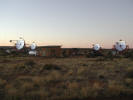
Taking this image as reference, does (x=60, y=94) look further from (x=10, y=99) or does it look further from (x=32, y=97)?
(x=10, y=99)

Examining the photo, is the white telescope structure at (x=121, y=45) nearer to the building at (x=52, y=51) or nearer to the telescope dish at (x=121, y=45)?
the telescope dish at (x=121, y=45)

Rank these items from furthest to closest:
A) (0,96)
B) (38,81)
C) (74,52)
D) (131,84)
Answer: (74,52) → (38,81) → (131,84) → (0,96)

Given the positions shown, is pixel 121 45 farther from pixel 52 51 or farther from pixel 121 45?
pixel 52 51

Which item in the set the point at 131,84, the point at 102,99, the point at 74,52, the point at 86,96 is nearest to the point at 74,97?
the point at 86,96

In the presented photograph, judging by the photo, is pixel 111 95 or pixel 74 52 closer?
pixel 111 95

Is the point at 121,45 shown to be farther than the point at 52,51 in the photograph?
No

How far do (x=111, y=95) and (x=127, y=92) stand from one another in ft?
3.08

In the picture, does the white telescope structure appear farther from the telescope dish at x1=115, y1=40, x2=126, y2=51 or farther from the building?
the building

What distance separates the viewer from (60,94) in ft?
26.9

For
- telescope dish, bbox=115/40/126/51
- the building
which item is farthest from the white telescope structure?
the building

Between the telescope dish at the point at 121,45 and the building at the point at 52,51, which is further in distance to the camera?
the building at the point at 52,51

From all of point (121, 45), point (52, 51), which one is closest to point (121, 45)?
point (121, 45)

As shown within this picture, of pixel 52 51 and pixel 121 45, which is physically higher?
pixel 121 45

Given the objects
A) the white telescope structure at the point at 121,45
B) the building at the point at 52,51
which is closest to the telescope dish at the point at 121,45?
the white telescope structure at the point at 121,45
